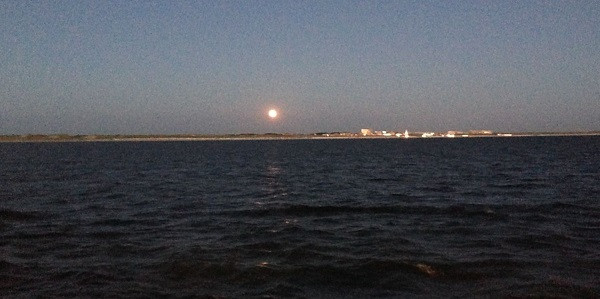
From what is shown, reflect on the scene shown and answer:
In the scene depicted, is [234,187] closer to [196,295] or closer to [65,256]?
[65,256]

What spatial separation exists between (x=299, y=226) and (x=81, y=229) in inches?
317

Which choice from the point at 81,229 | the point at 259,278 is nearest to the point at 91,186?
the point at 81,229

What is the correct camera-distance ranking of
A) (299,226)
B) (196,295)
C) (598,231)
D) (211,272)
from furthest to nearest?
(299,226)
(598,231)
(211,272)
(196,295)

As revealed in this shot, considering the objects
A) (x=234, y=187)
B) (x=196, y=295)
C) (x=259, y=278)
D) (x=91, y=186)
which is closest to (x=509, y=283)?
(x=259, y=278)

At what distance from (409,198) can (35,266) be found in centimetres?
1921

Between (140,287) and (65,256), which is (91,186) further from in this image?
(140,287)

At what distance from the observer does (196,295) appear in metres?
11.3

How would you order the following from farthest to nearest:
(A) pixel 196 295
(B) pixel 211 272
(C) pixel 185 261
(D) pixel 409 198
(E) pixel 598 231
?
1. (D) pixel 409 198
2. (E) pixel 598 231
3. (C) pixel 185 261
4. (B) pixel 211 272
5. (A) pixel 196 295

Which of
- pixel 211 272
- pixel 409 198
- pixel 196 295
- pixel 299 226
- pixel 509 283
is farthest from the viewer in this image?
pixel 409 198

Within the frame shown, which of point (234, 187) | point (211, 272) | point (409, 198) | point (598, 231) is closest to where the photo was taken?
point (211, 272)

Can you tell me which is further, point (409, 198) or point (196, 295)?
point (409, 198)

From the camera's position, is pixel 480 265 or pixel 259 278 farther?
pixel 480 265

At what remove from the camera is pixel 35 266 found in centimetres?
1368

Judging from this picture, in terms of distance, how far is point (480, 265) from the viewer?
13.6 m
